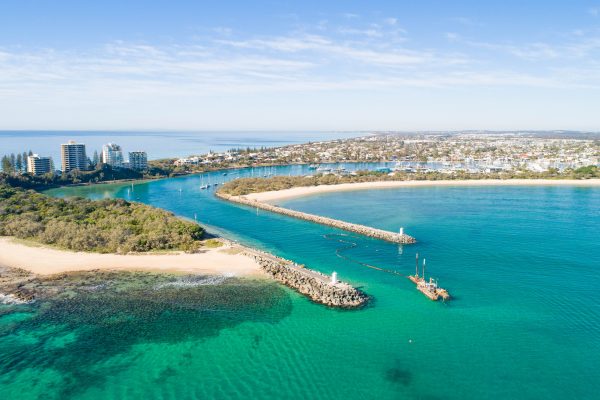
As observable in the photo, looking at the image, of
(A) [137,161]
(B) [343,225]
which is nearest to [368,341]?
(B) [343,225]

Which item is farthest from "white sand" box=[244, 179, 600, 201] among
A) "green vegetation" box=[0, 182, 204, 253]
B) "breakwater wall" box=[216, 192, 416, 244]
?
"green vegetation" box=[0, 182, 204, 253]

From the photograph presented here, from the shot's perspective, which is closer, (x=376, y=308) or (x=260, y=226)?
(x=376, y=308)

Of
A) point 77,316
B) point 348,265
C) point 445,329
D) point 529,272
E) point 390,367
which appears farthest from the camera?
point 348,265

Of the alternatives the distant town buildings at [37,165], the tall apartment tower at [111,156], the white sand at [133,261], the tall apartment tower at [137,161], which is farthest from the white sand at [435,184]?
the tall apartment tower at [111,156]

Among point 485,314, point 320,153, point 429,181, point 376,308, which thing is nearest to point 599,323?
point 485,314

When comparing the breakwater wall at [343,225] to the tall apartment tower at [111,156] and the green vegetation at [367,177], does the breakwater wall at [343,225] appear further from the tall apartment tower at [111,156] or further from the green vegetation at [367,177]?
the tall apartment tower at [111,156]

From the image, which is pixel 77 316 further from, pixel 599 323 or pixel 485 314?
pixel 599 323

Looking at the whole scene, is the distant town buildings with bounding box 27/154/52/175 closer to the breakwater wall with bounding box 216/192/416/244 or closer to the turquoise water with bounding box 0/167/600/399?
the breakwater wall with bounding box 216/192/416/244

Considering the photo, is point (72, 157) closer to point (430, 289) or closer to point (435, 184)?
point (435, 184)
